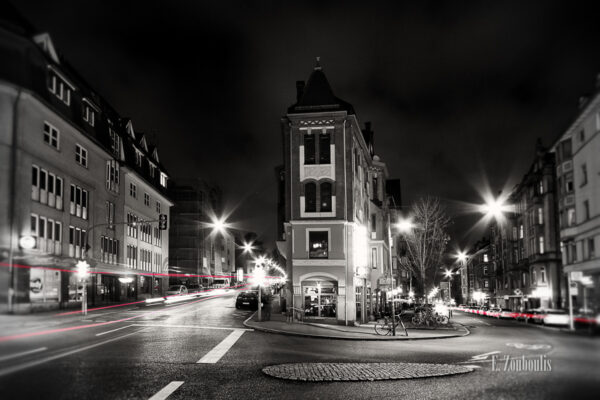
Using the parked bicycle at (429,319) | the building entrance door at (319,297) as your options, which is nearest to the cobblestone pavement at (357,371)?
the parked bicycle at (429,319)

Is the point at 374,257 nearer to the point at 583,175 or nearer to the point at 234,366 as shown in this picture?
the point at 234,366

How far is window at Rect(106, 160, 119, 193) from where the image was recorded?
998cm

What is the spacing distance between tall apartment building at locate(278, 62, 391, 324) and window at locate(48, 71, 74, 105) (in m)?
45.5

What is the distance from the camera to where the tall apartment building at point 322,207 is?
169 feet

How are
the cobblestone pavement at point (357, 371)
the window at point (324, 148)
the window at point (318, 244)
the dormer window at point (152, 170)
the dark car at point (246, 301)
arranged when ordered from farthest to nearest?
the dark car at point (246, 301), the window at point (324, 148), the window at point (318, 244), the dormer window at point (152, 170), the cobblestone pavement at point (357, 371)

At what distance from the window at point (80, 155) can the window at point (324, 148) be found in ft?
150

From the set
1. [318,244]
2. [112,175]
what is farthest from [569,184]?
[318,244]

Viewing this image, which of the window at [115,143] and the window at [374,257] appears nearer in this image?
the window at [115,143]

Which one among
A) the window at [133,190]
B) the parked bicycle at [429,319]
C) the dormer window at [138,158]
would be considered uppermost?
the dormer window at [138,158]

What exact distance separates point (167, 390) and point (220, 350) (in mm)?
10772

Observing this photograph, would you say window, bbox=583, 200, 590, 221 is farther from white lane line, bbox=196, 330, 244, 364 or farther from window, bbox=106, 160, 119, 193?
white lane line, bbox=196, 330, 244, 364

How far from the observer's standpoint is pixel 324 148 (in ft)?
175

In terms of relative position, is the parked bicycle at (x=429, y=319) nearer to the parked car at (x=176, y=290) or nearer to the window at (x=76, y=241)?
the parked car at (x=176, y=290)

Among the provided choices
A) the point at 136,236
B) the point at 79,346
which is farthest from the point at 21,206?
the point at 79,346
